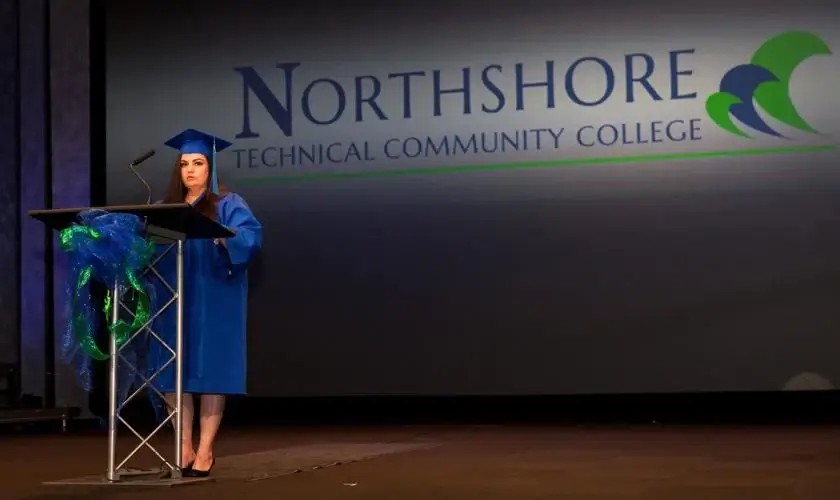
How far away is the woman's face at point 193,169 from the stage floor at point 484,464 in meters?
0.87

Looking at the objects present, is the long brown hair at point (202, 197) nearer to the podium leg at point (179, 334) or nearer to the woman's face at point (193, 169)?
the woman's face at point (193, 169)

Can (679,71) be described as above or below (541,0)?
below

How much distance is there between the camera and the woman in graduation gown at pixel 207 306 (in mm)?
3250

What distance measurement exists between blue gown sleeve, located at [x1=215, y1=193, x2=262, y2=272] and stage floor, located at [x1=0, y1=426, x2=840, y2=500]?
0.64 m

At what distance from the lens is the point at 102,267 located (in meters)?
3.08

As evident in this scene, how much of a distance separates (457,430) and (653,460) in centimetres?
192

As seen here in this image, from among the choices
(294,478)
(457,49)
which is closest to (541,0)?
(457,49)

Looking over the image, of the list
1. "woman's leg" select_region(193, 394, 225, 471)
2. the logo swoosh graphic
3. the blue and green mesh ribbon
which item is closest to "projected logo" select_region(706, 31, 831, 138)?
the logo swoosh graphic

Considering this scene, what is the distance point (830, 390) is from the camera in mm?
5914

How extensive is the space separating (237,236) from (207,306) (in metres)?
0.23

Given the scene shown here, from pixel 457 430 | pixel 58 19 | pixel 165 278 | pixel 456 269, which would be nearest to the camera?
pixel 165 278

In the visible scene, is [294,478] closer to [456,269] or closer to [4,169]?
[456,269]

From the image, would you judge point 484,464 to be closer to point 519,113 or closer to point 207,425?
point 207,425

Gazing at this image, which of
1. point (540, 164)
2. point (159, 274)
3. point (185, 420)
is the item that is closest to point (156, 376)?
point (185, 420)
